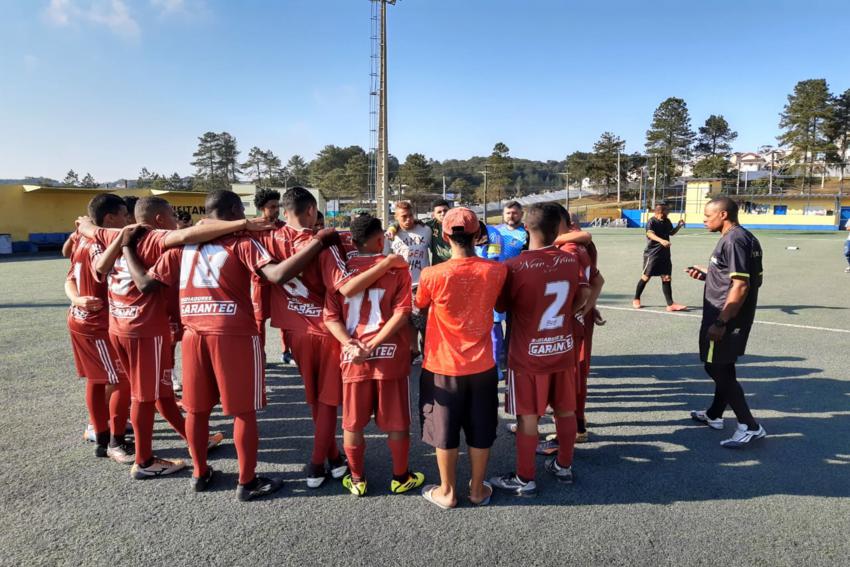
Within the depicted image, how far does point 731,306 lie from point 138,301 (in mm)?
4537

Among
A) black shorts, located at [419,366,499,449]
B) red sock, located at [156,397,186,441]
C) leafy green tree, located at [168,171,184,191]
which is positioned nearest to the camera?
black shorts, located at [419,366,499,449]

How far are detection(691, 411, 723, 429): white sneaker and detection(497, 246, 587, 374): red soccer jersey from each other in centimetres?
210

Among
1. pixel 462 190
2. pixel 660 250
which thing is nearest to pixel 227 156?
pixel 462 190

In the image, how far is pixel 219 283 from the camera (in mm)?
3188

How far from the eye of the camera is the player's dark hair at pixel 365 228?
3.18 metres

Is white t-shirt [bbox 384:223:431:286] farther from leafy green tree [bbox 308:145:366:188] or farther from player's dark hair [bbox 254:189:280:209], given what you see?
leafy green tree [bbox 308:145:366:188]

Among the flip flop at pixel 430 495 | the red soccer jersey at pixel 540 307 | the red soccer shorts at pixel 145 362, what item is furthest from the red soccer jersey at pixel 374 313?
the red soccer shorts at pixel 145 362

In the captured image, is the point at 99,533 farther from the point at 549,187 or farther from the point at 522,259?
the point at 549,187

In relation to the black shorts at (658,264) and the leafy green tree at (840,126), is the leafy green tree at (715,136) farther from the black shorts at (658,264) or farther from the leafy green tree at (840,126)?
the black shorts at (658,264)

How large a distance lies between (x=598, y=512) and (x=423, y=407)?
4.34ft

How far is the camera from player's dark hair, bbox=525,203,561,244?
3324 mm

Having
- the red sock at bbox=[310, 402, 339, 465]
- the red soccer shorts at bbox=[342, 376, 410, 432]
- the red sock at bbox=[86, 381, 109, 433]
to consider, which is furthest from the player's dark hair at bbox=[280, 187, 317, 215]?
the red sock at bbox=[86, 381, 109, 433]

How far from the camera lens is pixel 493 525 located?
3139mm

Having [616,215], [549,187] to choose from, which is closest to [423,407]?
[616,215]
